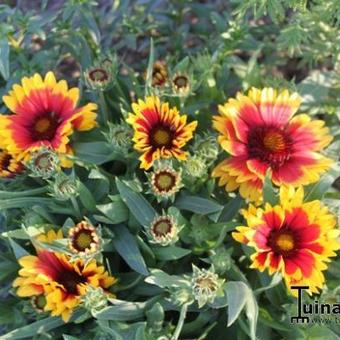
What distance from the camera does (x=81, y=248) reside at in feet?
4.44

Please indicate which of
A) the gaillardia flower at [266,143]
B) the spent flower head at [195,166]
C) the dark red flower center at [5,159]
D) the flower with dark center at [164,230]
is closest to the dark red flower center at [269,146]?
the gaillardia flower at [266,143]

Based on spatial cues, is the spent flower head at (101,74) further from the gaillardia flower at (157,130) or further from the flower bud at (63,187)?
the flower bud at (63,187)

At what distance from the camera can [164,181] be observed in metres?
1.38

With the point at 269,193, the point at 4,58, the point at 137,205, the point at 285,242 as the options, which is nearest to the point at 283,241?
the point at 285,242

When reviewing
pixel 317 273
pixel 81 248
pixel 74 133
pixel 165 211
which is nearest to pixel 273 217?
pixel 317 273

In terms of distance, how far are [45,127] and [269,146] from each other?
52 cm

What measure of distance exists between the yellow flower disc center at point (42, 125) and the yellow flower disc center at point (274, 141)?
50 cm

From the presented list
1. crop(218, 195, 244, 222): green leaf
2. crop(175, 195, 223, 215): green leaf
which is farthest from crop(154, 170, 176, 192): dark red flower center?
crop(218, 195, 244, 222): green leaf

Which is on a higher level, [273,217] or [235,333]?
[273,217]

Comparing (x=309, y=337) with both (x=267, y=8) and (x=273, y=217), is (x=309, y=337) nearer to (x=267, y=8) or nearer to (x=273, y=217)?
(x=273, y=217)

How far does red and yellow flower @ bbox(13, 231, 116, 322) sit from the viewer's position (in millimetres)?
1370

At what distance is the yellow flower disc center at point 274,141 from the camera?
1446 mm

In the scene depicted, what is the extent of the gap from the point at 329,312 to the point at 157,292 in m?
0.39

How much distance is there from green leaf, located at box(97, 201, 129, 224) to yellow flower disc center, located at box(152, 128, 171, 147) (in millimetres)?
166
